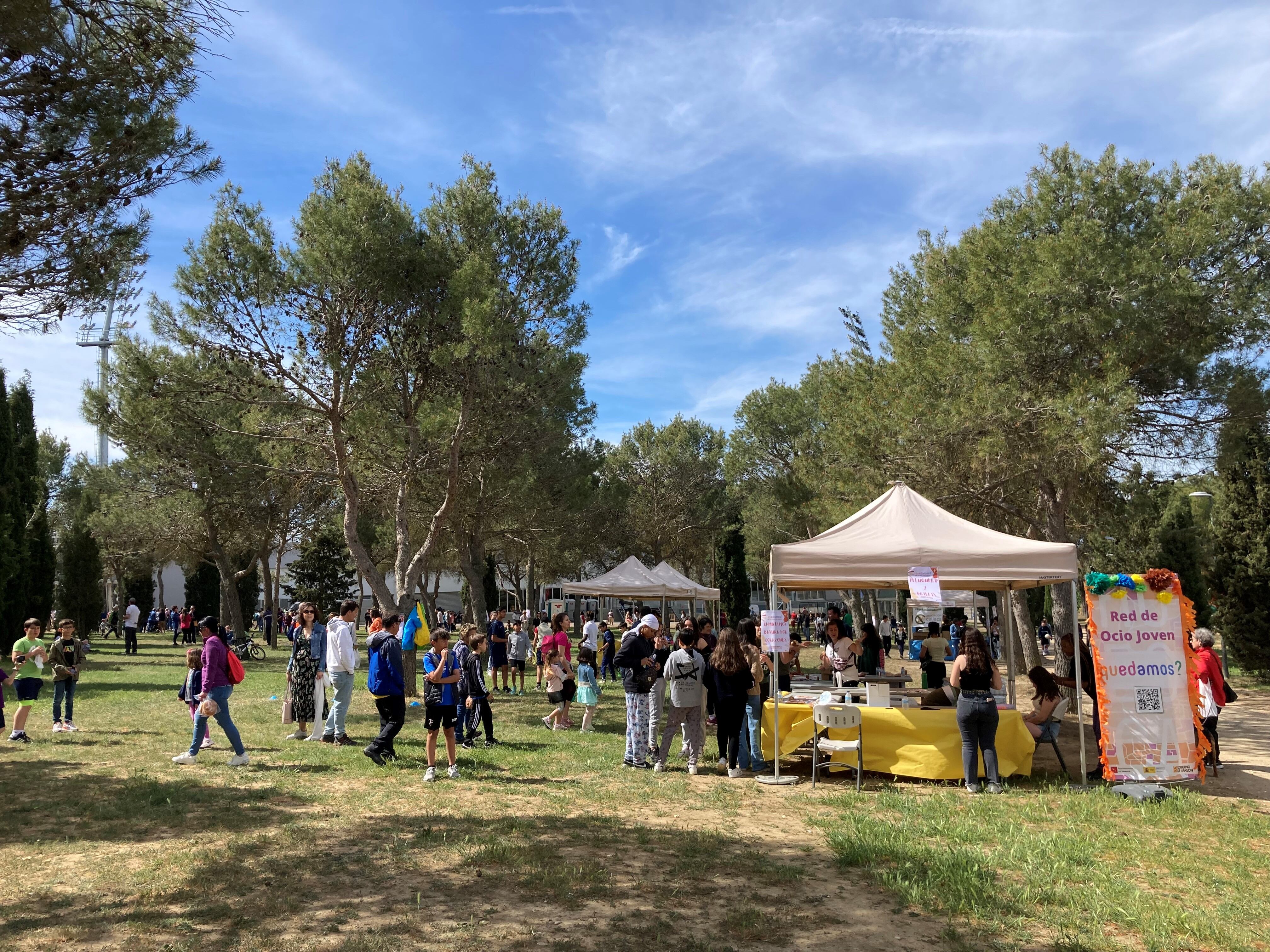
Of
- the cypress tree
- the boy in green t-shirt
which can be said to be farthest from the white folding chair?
the cypress tree

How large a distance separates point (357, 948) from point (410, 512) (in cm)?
2169

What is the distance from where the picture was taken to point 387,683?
8.66m

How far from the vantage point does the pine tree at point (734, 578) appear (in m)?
36.0

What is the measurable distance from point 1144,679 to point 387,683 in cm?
706

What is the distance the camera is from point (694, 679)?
8.85m

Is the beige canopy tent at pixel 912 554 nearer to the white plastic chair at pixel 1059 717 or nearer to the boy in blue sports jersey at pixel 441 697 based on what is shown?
the white plastic chair at pixel 1059 717

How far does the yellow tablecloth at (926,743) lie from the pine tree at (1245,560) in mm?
12106

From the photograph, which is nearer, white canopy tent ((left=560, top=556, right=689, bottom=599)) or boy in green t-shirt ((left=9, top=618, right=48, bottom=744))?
boy in green t-shirt ((left=9, top=618, right=48, bottom=744))

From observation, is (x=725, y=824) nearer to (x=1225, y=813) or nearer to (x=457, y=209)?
(x=1225, y=813)

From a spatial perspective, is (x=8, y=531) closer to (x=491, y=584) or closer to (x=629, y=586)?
(x=629, y=586)

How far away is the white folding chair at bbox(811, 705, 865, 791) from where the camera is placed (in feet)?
26.7

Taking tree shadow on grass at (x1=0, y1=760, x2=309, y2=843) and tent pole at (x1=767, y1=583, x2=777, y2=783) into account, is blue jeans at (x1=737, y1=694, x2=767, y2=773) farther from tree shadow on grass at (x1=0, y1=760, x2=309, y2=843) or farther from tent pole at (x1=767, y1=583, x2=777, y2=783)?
tree shadow on grass at (x1=0, y1=760, x2=309, y2=843)

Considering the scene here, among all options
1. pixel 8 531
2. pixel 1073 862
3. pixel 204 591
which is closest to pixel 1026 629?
pixel 1073 862

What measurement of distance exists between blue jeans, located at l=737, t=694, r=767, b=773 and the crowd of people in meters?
0.01
